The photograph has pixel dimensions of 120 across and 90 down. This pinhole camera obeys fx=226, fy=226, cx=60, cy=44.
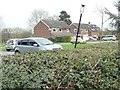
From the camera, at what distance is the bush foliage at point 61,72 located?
218 centimetres

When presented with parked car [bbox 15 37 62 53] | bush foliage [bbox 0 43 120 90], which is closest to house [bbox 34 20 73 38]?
parked car [bbox 15 37 62 53]

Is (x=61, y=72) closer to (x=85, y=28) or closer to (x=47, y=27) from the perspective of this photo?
(x=47, y=27)

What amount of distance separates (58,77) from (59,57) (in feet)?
1.35

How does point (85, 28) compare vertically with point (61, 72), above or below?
above

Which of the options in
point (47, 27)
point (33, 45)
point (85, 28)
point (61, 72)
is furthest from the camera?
point (85, 28)

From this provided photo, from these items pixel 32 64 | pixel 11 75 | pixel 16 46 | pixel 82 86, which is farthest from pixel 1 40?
pixel 16 46

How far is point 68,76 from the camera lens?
2324mm

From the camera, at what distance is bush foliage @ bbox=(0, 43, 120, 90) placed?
7.14ft

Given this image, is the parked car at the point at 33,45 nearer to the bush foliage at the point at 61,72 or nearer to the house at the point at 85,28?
the house at the point at 85,28

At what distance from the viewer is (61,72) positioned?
93.2 inches

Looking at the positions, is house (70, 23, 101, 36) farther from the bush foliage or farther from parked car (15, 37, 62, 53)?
the bush foliage

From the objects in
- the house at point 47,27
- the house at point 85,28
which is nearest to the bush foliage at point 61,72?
the house at point 47,27

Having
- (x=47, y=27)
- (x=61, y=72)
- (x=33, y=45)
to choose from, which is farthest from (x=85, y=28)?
(x=61, y=72)

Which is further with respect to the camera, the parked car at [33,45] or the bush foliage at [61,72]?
the parked car at [33,45]
